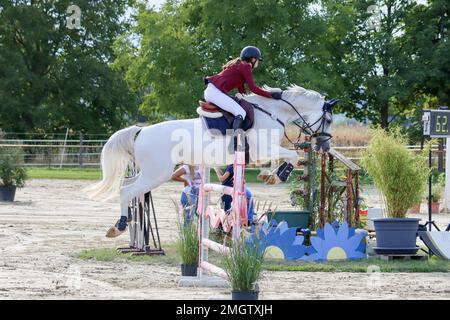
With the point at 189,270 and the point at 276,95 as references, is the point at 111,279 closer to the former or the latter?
the point at 189,270

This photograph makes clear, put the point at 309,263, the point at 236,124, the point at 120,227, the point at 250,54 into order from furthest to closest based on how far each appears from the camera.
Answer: the point at 120,227 < the point at 236,124 < the point at 250,54 < the point at 309,263

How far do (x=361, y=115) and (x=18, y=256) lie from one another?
35881 millimetres

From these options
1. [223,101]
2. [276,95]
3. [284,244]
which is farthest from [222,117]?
[284,244]

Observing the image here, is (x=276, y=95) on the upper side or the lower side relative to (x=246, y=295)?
upper

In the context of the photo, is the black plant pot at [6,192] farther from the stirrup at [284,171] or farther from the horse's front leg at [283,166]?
the stirrup at [284,171]

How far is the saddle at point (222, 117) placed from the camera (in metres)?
11.8

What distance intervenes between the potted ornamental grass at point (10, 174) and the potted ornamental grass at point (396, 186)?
10502mm

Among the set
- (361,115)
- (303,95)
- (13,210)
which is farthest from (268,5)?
(303,95)

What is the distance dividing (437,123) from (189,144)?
10.2 ft

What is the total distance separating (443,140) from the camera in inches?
1190

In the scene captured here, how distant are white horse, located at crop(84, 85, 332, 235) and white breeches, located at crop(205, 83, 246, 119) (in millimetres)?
313

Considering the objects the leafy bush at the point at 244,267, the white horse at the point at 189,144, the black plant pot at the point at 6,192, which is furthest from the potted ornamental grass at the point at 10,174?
the leafy bush at the point at 244,267

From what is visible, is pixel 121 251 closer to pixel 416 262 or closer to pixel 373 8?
pixel 416 262

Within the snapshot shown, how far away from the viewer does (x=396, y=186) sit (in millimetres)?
11586
